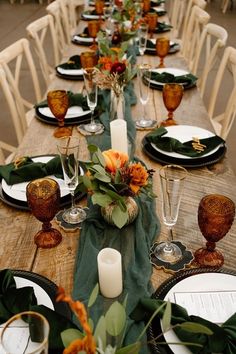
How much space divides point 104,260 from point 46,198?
0.25m

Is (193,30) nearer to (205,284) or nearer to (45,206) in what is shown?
(45,206)

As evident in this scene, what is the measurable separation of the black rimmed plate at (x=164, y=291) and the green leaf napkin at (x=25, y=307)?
15 cm

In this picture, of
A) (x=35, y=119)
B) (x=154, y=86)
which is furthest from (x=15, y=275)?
(x=154, y=86)

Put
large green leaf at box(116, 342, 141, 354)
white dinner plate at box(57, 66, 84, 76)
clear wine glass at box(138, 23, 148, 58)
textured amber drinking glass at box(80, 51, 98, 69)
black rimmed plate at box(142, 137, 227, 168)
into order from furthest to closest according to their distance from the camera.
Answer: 1. clear wine glass at box(138, 23, 148, 58)
2. white dinner plate at box(57, 66, 84, 76)
3. textured amber drinking glass at box(80, 51, 98, 69)
4. black rimmed plate at box(142, 137, 227, 168)
5. large green leaf at box(116, 342, 141, 354)

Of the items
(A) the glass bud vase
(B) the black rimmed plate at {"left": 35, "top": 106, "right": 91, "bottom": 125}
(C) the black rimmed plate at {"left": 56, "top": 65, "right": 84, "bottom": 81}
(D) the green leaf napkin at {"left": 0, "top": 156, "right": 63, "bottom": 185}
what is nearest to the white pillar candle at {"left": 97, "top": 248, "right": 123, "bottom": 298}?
(D) the green leaf napkin at {"left": 0, "top": 156, "right": 63, "bottom": 185}

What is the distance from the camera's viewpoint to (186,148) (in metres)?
1.46

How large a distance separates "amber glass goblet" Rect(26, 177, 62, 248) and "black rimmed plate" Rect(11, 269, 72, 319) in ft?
0.49

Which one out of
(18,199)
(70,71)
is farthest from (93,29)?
(18,199)

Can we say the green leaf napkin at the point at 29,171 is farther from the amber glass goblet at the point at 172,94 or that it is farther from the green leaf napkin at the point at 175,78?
the green leaf napkin at the point at 175,78

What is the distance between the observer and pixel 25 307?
0.85 m

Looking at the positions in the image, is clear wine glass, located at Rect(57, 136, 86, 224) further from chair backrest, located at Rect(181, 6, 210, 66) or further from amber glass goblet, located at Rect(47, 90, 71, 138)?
chair backrest, located at Rect(181, 6, 210, 66)

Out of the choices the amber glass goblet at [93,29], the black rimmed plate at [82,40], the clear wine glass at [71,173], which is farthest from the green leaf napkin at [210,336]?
the black rimmed plate at [82,40]

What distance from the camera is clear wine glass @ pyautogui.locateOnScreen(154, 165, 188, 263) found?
100cm

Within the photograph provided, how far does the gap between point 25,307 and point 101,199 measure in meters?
0.32
